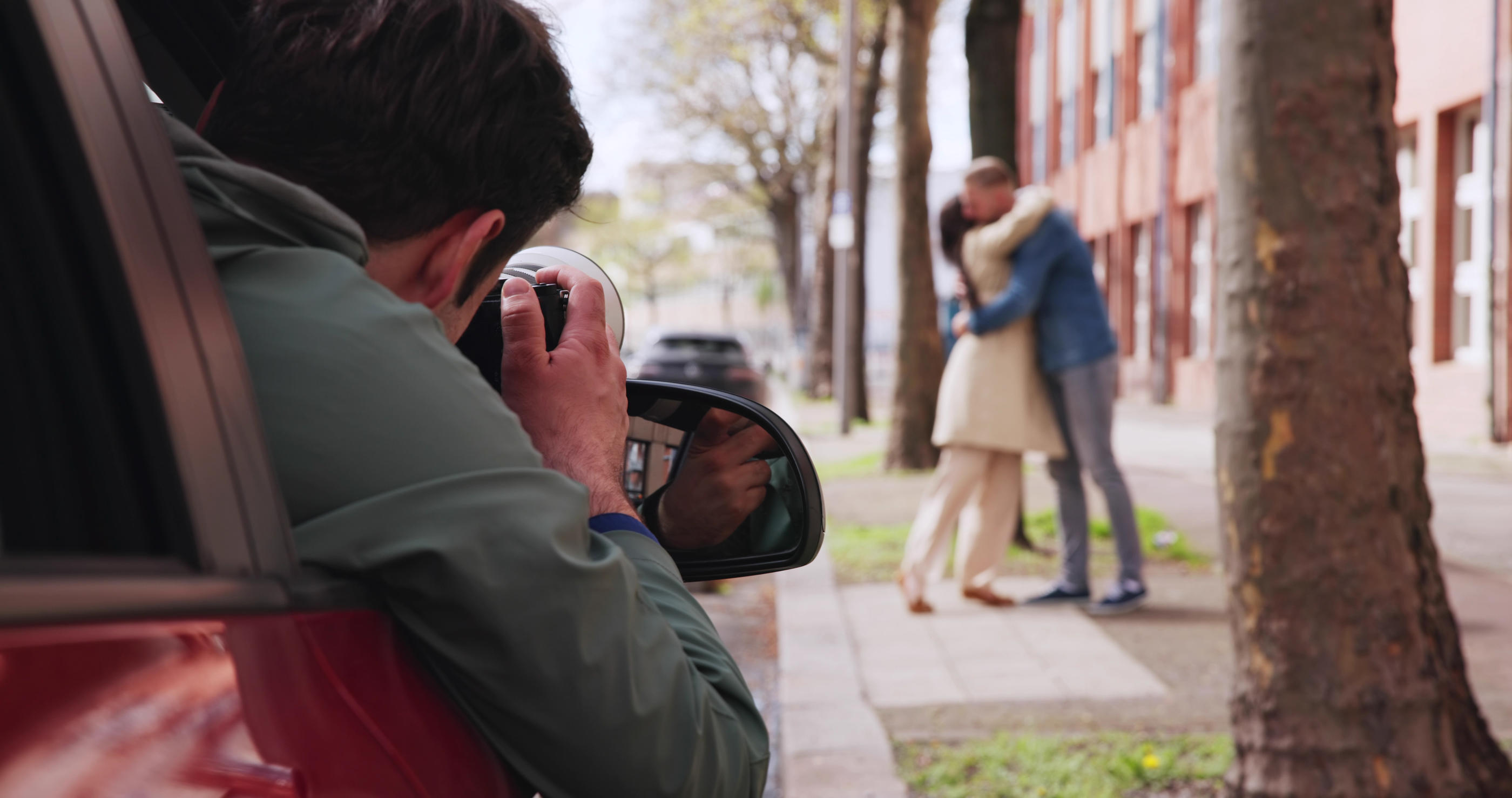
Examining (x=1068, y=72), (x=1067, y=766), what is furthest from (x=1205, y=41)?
(x=1067, y=766)

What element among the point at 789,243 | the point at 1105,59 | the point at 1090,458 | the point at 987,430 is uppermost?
the point at 1105,59

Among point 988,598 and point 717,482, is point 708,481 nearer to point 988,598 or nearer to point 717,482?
point 717,482

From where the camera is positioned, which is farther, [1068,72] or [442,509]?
[1068,72]

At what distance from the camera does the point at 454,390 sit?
1.03 meters

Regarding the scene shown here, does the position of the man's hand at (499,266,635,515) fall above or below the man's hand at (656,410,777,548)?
above

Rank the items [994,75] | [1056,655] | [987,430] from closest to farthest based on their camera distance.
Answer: [1056,655] → [987,430] → [994,75]

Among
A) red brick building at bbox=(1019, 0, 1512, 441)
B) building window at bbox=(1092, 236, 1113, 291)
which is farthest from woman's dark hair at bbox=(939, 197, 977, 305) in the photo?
building window at bbox=(1092, 236, 1113, 291)

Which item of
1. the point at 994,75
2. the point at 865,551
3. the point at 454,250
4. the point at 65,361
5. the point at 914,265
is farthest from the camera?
the point at 914,265

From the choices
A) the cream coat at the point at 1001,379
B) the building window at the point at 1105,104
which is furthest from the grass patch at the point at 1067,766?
the building window at the point at 1105,104

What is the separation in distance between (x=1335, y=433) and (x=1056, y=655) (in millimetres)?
2263

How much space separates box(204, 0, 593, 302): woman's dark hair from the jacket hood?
0.09 meters

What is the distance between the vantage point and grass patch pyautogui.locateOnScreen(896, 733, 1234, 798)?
3.62m

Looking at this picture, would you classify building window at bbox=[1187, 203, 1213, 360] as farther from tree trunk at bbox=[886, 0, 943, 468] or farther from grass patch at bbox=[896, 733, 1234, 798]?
grass patch at bbox=[896, 733, 1234, 798]

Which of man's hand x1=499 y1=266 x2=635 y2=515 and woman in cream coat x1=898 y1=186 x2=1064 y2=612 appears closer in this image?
man's hand x1=499 y1=266 x2=635 y2=515
